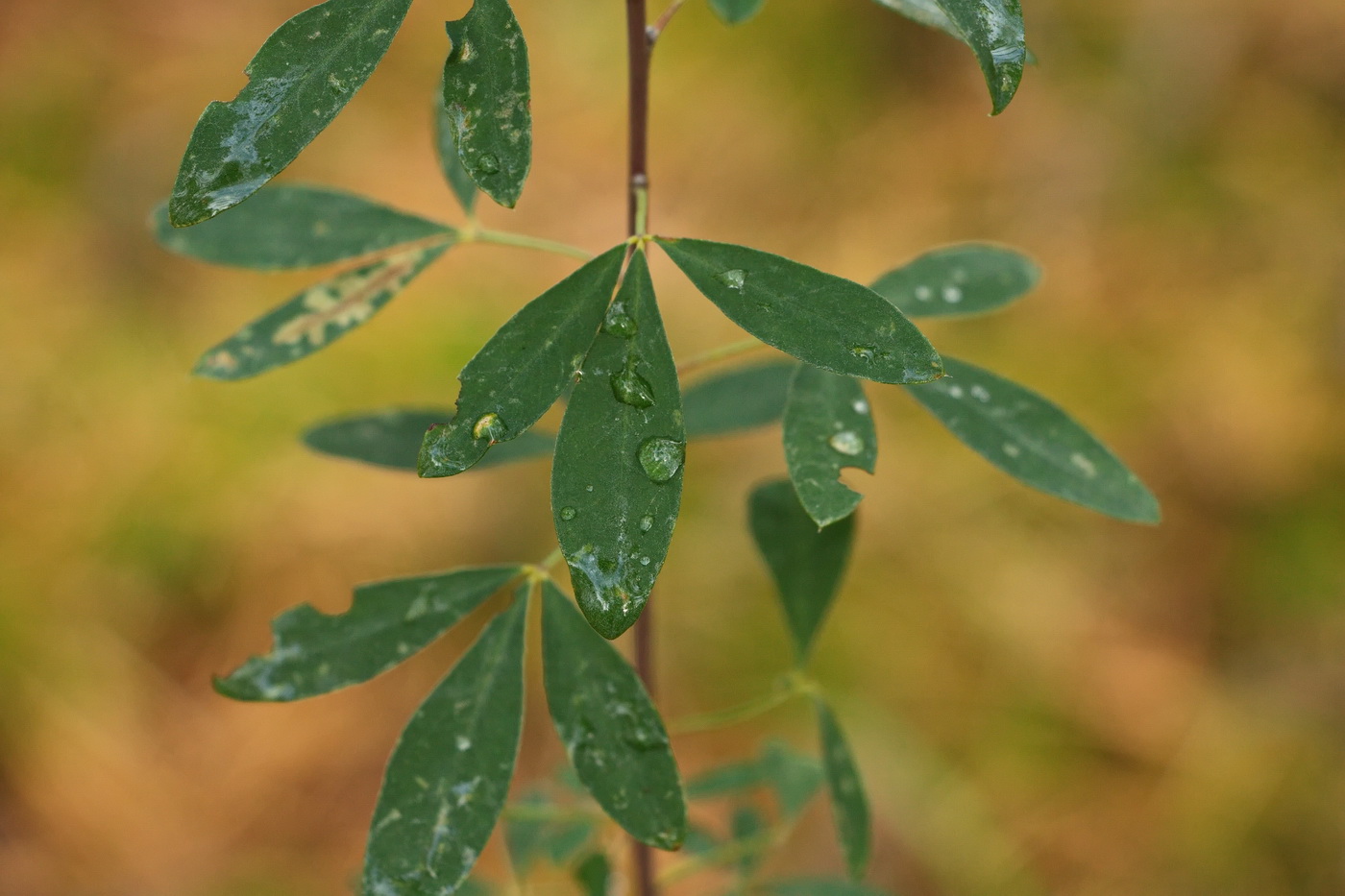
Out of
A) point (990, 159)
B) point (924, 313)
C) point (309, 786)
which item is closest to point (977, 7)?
point (924, 313)

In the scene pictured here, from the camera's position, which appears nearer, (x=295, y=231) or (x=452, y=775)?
(x=452, y=775)

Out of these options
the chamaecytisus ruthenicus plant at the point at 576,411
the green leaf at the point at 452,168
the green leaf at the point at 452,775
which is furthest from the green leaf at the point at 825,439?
the green leaf at the point at 452,168

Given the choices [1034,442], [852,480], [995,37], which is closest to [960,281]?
[1034,442]

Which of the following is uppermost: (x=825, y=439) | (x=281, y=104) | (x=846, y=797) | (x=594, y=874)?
(x=281, y=104)

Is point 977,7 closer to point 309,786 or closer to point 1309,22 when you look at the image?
point 309,786

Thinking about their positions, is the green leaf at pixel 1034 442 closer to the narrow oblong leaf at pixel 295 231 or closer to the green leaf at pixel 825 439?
the green leaf at pixel 825 439

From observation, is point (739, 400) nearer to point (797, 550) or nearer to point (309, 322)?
point (797, 550)
